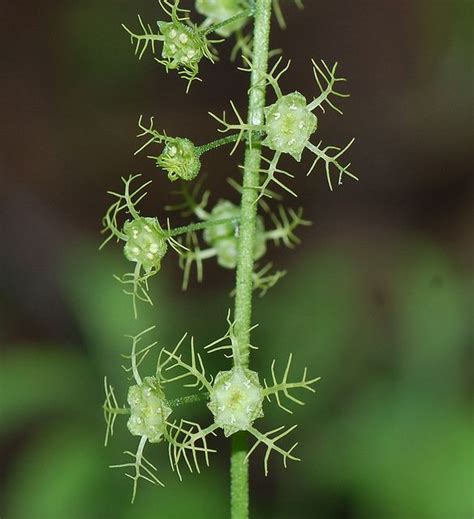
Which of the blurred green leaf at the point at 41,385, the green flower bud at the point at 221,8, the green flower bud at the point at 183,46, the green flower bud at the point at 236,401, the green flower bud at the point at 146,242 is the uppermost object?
the green flower bud at the point at 221,8

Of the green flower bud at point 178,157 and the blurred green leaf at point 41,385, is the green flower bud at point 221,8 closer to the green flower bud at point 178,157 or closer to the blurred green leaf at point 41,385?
the green flower bud at point 178,157

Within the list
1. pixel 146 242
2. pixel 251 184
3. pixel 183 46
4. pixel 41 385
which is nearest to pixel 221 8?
pixel 183 46

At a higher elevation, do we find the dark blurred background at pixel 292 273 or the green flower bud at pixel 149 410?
the dark blurred background at pixel 292 273

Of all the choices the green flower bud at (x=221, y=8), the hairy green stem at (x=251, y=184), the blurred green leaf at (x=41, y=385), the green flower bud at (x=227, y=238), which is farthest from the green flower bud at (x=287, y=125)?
the blurred green leaf at (x=41, y=385)

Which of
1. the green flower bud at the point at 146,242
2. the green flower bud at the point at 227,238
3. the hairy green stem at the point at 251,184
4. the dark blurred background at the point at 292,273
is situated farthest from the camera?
the dark blurred background at the point at 292,273

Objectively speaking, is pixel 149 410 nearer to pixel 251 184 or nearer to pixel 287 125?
pixel 251 184

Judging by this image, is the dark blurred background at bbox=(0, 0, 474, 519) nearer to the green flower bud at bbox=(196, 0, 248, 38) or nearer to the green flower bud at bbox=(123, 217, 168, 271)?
the green flower bud at bbox=(123, 217, 168, 271)

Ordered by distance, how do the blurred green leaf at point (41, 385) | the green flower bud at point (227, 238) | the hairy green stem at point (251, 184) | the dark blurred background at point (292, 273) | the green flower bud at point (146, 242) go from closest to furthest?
1. the hairy green stem at point (251, 184)
2. the green flower bud at point (146, 242)
3. the green flower bud at point (227, 238)
4. the dark blurred background at point (292, 273)
5. the blurred green leaf at point (41, 385)
